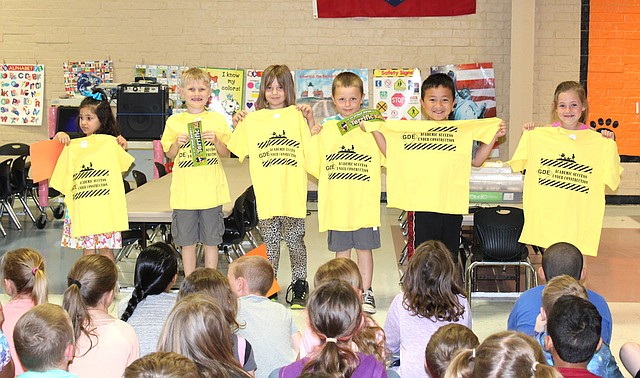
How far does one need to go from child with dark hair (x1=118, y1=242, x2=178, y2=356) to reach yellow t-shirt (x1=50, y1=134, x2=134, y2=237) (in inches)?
81.0

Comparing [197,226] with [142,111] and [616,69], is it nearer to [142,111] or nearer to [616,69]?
[142,111]

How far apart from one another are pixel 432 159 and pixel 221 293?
2.44 metres

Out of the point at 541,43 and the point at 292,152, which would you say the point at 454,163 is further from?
the point at 541,43

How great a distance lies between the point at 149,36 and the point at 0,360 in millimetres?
8379

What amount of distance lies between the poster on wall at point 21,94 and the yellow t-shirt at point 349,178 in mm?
6613

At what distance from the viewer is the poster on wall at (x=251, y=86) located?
10844mm

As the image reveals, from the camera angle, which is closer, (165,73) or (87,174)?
(87,174)

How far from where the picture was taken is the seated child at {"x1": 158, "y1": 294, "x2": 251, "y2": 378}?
2.80 m

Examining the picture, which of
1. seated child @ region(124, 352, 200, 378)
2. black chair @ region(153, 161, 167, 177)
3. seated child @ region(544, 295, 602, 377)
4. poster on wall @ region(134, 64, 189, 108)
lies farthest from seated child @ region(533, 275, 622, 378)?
poster on wall @ region(134, 64, 189, 108)

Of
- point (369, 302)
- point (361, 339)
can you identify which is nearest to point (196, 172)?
point (369, 302)

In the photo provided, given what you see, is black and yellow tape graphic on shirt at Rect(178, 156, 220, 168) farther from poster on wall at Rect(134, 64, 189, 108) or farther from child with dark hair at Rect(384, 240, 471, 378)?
poster on wall at Rect(134, 64, 189, 108)

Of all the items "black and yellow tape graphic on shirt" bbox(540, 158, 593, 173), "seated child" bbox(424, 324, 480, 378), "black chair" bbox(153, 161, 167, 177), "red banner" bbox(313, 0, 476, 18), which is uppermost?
"red banner" bbox(313, 0, 476, 18)

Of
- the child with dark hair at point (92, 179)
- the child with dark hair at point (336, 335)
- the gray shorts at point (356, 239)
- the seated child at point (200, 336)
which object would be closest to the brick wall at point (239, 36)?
the child with dark hair at point (92, 179)

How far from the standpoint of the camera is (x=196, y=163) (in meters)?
5.62
